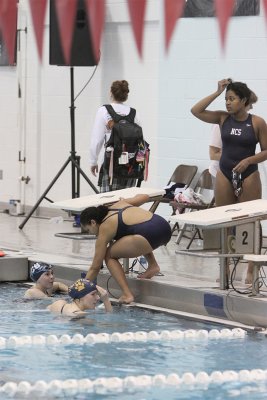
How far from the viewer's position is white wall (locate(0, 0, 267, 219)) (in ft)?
36.3

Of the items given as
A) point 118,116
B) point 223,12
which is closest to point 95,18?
point 223,12

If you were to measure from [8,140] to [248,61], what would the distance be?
16.1ft

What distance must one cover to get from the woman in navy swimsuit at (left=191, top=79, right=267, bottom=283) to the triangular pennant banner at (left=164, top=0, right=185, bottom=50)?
657 cm

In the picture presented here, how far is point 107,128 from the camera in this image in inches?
389

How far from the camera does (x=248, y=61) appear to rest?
10977mm

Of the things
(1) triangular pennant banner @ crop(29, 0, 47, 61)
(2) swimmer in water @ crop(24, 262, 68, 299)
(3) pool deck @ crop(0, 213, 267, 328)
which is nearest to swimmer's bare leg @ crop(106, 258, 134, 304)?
(3) pool deck @ crop(0, 213, 267, 328)

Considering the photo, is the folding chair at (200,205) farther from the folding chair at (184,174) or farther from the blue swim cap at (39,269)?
the blue swim cap at (39,269)

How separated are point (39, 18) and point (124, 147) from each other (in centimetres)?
867

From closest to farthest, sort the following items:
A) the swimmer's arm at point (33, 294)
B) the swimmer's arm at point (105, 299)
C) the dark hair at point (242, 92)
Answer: the dark hair at point (242, 92)
the swimmer's arm at point (105, 299)
the swimmer's arm at point (33, 294)

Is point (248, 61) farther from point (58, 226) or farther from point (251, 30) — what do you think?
point (58, 226)

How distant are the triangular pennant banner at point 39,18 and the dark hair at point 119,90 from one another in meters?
8.30

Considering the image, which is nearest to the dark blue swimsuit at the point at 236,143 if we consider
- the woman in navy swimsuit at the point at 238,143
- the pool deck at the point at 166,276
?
the woman in navy swimsuit at the point at 238,143

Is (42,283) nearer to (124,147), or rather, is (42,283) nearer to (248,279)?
(248,279)

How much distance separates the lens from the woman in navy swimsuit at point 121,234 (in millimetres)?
7695
